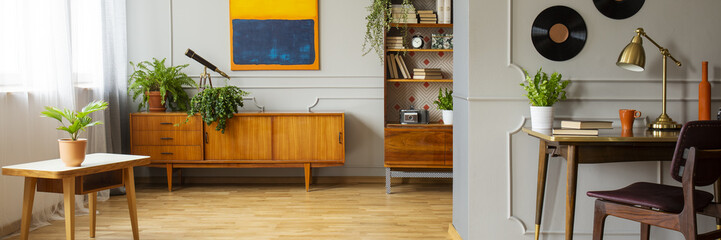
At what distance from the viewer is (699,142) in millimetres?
2145

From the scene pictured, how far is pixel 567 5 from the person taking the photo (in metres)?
2.99

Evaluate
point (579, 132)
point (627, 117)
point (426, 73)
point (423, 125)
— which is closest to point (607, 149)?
point (579, 132)

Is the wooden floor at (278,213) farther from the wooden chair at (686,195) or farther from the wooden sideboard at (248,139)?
the wooden chair at (686,195)

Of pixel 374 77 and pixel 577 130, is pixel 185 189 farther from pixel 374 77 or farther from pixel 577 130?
pixel 577 130

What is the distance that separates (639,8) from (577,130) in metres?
0.89

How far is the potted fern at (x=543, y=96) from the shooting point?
282 cm

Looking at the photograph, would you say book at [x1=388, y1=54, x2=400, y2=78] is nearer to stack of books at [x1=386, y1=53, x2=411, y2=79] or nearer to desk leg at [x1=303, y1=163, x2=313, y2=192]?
stack of books at [x1=386, y1=53, x2=411, y2=79]

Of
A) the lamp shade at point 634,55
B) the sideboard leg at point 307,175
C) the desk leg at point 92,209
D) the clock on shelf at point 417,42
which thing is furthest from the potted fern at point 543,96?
the desk leg at point 92,209

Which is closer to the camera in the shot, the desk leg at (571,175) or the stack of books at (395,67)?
the desk leg at (571,175)

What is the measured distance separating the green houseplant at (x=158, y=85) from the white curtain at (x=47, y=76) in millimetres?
206

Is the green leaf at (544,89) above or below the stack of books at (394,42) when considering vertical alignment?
below

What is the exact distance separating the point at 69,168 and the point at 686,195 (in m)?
2.86

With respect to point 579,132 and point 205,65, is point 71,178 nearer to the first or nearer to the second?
point 205,65

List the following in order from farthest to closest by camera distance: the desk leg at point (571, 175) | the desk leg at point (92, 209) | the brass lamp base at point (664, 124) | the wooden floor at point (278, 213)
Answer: the wooden floor at point (278, 213)
the desk leg at point (92, 209)
the brass lamp base at point (664, 124)
the desk leg at point (571, 175)
